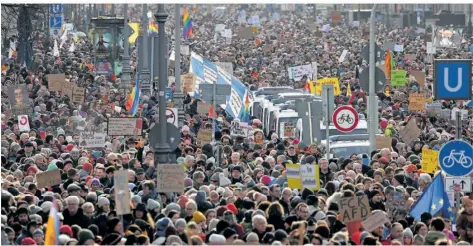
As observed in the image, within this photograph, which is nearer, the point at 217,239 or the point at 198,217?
the point at 217,239

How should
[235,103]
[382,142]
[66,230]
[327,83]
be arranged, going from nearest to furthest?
[66,230] → [382,142] → [235,103] → [327,83]

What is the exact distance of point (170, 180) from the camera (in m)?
21.1

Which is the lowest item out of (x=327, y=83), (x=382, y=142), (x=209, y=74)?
(x=382, y=142)

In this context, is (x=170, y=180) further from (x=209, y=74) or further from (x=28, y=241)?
(x=209, y=74)

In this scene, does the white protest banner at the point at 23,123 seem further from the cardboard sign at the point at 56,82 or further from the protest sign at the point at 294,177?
the protest sign at the point at 294,177

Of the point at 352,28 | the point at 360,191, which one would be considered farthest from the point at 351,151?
the point at 352,28

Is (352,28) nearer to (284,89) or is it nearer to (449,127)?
(284,89)

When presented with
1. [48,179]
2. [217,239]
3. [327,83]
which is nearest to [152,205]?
[48,179]

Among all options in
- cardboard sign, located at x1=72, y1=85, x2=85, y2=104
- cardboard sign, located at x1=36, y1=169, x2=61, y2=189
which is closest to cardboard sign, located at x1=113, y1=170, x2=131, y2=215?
cardboard sign, located at x1=36, y1=169, x2=61, y2=189

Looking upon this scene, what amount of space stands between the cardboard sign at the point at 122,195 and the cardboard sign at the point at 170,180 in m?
1.89

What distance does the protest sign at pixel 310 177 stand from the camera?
70.8 ft

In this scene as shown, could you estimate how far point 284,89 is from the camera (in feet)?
139

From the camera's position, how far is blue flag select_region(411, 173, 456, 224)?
20078 mm

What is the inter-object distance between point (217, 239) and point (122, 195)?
7.02 ft
